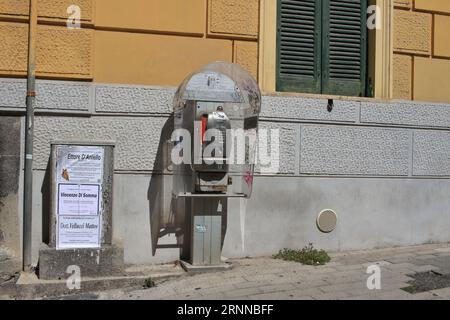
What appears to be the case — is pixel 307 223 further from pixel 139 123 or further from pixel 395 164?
pixel 139 123

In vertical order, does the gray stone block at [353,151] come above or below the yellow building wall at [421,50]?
below

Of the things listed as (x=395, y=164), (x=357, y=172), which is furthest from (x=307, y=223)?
(x=395, y=164)

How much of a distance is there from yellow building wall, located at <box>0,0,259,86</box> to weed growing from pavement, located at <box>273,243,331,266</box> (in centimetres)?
217

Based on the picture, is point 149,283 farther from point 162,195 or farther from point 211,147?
point 211,147

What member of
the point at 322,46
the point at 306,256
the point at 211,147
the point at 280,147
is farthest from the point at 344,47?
the point at 306,256

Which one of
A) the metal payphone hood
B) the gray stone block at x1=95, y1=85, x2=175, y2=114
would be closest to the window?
the metal payphone hood

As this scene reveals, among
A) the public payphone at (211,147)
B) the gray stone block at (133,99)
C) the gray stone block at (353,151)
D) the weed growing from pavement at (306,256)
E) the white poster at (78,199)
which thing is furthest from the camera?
the gray stone block at (353,151)

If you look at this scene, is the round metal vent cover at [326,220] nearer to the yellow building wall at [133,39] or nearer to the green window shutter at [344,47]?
the green window shutter at [344,47]

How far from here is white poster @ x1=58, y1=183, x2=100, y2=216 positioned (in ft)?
18.1

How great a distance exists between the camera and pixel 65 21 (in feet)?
19.3

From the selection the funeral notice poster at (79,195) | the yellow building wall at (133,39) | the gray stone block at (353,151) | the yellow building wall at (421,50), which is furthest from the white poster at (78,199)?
the yellow building wall at (421,50)

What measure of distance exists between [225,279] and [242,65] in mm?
2512

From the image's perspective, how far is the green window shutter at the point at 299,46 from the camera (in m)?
6.82

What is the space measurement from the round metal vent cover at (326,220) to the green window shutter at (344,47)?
5.08 feet
